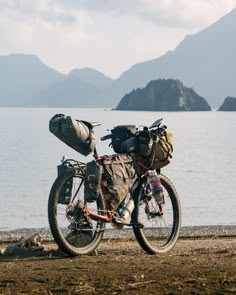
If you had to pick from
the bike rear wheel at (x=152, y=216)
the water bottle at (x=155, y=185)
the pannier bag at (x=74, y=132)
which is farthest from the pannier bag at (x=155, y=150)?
the pannier bag at (x=74, y=132)

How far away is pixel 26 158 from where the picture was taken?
217 ft

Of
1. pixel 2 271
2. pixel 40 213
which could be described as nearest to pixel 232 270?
pixel 2 271

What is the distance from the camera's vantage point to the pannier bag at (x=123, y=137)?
8.72m

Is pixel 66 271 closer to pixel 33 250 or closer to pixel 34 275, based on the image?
pixel 34 275

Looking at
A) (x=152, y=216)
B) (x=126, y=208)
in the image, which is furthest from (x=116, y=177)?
(x=152, y=216)

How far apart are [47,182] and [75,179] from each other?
33.9m

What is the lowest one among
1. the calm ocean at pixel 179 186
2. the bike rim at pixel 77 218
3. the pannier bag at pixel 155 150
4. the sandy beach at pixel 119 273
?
the sandy beach at pixel 119 273

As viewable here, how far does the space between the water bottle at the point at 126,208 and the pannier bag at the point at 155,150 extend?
1.79 feet

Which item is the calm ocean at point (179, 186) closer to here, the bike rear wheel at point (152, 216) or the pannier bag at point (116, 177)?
the bike rear wheel at point (152, 216)

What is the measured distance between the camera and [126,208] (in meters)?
8.46

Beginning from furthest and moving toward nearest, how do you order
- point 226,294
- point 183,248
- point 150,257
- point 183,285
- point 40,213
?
point 40,213 → point 183,248 → point 150,257 → point 183,285 → point 226,294

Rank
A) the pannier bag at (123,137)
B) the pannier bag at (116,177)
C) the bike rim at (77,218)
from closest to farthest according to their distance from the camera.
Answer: the bike rim at (77,218) → the pannier bag at (116,177) → the pannier bag at (123,137)

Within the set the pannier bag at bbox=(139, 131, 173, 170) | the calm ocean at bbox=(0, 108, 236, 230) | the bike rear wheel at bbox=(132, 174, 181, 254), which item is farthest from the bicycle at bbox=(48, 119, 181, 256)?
the calm ocean at bbox=(0, 108, 236, 230)

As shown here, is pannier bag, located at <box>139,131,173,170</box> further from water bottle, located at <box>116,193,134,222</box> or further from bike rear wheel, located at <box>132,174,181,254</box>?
water bottle, located at <box>116,193,134,222</box>
